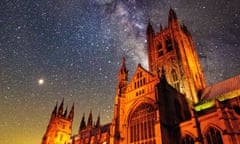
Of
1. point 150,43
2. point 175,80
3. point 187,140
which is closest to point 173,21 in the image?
point 150,43

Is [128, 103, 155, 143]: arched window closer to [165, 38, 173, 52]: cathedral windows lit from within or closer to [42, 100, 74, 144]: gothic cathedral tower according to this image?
[165, 38, 173, 52]: cathedral windows lit from within

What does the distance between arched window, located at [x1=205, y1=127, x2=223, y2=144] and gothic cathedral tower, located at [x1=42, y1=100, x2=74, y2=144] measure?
42942 millimetres

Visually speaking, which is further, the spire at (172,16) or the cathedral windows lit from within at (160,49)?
the spire at (172,16)

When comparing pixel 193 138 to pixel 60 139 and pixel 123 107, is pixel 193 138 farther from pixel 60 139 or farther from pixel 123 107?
pixel 60 139

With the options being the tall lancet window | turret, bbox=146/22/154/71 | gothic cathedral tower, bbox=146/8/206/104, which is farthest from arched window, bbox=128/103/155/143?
turret, bbox=146/22/154/71

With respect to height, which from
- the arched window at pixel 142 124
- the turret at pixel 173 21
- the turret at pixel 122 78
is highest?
the turret at pixel 173 21

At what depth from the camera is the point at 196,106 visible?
3338cm

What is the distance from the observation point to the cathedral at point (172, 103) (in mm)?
20719

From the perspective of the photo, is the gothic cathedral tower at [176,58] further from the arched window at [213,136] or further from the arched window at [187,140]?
the arched window at [213,136]

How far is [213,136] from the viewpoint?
20281mm

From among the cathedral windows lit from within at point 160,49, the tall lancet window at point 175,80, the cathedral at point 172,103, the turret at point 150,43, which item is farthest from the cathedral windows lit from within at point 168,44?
the tall lancet window at point 175,80

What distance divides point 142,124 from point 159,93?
472 centimetres

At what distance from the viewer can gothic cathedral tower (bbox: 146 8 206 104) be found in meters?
37.9

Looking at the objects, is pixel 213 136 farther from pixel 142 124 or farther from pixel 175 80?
pixel 175 80
